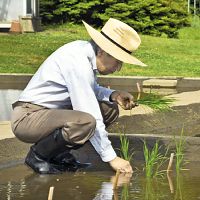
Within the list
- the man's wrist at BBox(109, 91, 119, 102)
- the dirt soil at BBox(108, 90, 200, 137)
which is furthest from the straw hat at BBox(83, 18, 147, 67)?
the dirt soil at BBox(108, 90, 200, 137)

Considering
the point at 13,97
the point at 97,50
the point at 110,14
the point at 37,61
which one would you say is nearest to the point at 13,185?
the point at 97,50

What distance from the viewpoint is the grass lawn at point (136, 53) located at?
17438 millimetres

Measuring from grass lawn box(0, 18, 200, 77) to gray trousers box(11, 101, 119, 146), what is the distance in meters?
10.1

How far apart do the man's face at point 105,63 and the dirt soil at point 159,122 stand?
2.65 m

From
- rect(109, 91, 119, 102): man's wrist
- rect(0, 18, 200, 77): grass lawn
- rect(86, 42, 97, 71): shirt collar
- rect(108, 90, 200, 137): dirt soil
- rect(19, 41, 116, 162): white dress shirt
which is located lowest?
rect(0, 18, 200, 77): grass lawn

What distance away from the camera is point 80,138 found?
6.11 m

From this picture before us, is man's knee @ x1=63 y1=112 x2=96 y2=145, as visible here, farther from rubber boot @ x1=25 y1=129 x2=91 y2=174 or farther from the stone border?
the stone border

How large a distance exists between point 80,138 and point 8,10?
20.4 m

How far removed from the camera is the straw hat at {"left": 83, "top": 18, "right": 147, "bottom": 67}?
588 cm

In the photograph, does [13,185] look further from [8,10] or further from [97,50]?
[8,10]

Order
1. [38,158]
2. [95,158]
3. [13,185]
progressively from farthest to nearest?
1. [95,158]
2. [38,158]
3. [13,185]

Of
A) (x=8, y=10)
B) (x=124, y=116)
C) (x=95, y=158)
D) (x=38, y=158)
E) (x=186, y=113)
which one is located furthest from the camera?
(x=8, y=10)

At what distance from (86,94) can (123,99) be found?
2.57 ft

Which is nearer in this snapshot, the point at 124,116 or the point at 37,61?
the point at 124,116
